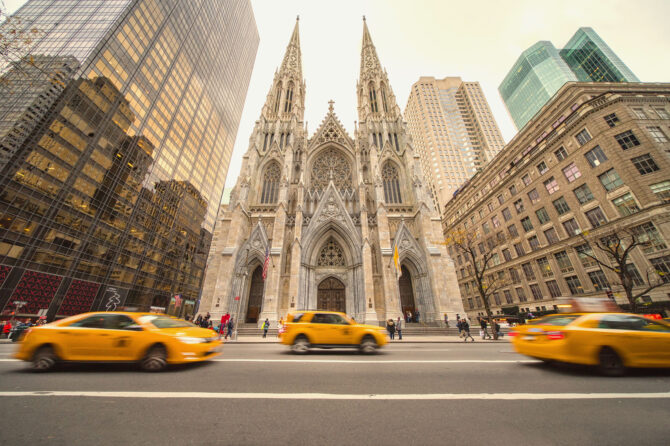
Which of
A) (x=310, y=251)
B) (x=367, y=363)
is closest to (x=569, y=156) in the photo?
(x=310, y=251)

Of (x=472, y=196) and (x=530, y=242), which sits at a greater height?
(x=472, y=196)

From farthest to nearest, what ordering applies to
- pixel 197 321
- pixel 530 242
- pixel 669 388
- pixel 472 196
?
1. pixel 472 196
2. pixel 530 242
3. pixel 197 321
4. pixel 669 388

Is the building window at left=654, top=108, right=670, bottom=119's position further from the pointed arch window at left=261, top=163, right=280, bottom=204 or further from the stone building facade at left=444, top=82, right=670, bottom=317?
the pointed arch window at left=261, top=163, right=280, bottom=204

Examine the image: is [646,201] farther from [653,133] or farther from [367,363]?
[367,363]

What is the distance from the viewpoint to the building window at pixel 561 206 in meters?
27.1

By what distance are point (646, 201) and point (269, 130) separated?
1483 inches

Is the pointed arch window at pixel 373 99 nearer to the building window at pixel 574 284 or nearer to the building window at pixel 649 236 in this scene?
the building window at pixel 649 236

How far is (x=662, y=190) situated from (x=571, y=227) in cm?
743

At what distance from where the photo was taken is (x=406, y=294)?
2258 centimetres

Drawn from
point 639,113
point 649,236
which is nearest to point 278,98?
point 639,113

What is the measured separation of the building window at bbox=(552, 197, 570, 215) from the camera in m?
27.1

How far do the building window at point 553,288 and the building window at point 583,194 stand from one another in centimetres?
985

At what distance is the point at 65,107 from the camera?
23500 millimetres

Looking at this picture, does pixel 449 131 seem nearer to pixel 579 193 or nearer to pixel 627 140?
pixel 579 193
